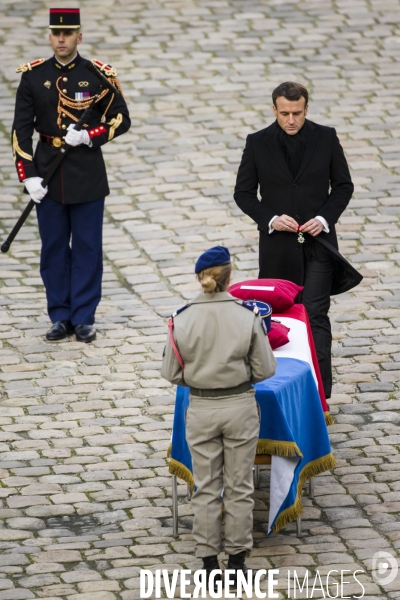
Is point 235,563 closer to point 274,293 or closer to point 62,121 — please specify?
Result: point 274,293

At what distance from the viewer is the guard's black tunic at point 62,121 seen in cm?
802

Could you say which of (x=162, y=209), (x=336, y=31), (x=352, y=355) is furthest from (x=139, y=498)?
(x=336, y=31)

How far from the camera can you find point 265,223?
6.82 m

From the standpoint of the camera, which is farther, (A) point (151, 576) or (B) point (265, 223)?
(B) point (265, 223)

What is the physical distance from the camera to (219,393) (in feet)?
17.1

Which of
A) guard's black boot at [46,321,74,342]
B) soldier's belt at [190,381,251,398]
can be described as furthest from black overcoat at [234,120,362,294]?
guard's black boot at [46,321,74,342]

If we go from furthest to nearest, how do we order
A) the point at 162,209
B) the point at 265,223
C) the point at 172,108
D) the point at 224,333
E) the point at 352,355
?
the point at 172,108 → the point at 162,209 → the point at 352,355 → the point at 265,223 → the point at 224,333

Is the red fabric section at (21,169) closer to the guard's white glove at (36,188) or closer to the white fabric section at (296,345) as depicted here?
the guard's white glove at (36,188)

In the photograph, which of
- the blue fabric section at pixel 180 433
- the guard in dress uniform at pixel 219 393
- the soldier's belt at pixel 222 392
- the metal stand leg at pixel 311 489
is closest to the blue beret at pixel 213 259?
the guard in dress uniform at pixel 219 393

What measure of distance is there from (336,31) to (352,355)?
22.8ft

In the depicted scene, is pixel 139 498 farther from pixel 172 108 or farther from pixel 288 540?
pixel 172 108

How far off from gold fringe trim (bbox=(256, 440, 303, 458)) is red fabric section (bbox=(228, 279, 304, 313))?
90cm

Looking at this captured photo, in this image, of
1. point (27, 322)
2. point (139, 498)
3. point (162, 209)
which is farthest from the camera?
point (162, 209)

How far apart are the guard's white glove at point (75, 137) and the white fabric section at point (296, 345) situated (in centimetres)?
234
